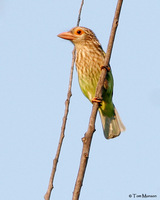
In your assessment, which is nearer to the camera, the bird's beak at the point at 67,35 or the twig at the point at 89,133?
the twig at the point at 89,133

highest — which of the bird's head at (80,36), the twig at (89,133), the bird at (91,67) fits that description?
the bird's head at (80,36)

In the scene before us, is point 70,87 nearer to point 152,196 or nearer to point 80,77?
point 152,196

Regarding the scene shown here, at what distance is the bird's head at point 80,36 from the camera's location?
521 cm

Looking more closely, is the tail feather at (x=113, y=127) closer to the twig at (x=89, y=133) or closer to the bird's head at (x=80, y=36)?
the bird's head at (x=80, y=36)

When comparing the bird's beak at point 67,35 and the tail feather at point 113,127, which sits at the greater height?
the bird's beak at point 67,35

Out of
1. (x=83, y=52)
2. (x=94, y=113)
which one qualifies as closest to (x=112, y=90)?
(x=83, y=52)

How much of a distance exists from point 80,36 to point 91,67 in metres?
0.50

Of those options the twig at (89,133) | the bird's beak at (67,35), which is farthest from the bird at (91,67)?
the twig at (89,133)

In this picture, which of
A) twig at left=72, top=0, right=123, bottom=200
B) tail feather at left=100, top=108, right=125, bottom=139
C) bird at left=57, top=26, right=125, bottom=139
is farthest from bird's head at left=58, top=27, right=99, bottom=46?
twig at left=72, top=0, right=123, bottom=200

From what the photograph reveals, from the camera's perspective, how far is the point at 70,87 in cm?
310

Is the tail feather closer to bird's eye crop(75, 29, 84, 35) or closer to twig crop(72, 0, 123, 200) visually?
bird's eye crop(75, 29, 84, 35)

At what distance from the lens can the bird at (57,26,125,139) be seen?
504 cm

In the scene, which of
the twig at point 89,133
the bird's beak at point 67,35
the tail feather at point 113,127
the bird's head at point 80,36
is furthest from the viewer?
the tail feather at point 113,127

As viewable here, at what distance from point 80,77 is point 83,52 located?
0.34 meters
